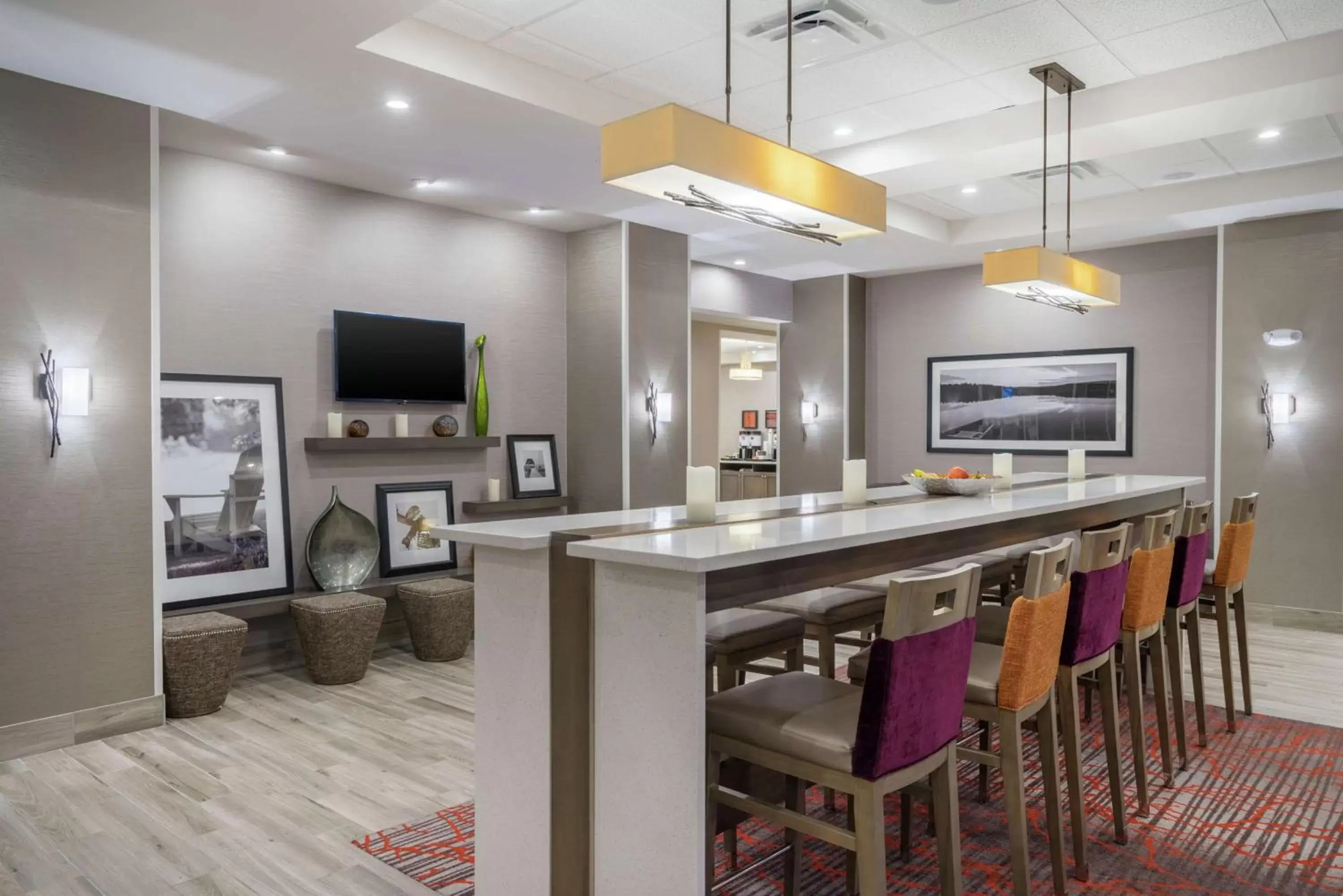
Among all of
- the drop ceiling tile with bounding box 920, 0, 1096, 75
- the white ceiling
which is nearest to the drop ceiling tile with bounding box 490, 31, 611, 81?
the white ceiling

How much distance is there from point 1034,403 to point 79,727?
280 inches

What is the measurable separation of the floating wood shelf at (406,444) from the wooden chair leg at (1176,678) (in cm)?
405

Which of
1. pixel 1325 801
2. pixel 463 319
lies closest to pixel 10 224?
pixel 463 319

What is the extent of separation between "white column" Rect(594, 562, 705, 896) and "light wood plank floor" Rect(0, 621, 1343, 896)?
2.71 ft

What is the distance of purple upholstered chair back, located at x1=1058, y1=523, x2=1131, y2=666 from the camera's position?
2684mm

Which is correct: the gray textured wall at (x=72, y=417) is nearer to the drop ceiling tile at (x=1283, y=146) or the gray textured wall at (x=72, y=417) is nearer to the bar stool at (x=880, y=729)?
the bar stool at (x=880, y=729)

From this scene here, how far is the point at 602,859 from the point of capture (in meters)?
2.15

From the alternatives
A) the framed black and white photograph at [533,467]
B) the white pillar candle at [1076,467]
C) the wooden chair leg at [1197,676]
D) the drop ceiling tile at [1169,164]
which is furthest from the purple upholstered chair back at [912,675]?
the framed black and white photograph at [533,467]

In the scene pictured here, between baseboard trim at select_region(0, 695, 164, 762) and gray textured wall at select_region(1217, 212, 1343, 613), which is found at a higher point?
gray textured wall at select_region(1217, 212, 1343, 613)

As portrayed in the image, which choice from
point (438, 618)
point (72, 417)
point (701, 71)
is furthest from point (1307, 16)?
point (72, 417)

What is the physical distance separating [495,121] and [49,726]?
329 centimetres

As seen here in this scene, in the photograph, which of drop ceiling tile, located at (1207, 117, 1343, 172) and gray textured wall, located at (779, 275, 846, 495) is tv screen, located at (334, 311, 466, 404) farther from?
drop ceiling tile, located at (1207, 117, 1343, 172)

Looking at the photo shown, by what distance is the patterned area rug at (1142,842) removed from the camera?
261 cm

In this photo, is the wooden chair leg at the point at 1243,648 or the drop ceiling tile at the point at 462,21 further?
the wooden chair leg at the point at 1243,648
